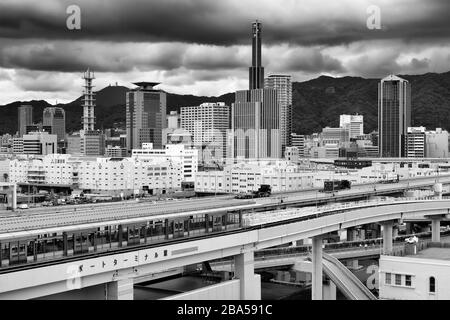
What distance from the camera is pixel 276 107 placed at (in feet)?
529

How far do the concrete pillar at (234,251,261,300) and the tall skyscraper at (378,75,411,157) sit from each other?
14496 centimetres

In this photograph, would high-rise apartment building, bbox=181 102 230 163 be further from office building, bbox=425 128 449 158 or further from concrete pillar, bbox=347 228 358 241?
concrete pillar, bbox=347 228 358 241

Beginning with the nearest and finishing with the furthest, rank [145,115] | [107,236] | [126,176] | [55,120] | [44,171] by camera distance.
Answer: [107,236] < [126,176] < [44,171] < [145,115] < [55,120]

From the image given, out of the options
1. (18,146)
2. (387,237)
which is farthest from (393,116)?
(387,237)

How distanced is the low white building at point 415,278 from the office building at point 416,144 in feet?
450

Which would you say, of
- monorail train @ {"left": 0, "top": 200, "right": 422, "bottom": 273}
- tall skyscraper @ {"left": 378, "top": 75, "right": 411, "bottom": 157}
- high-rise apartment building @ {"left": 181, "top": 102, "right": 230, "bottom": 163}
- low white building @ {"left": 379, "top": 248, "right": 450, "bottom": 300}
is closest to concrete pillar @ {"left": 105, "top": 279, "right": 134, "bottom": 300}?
monorail train @ {"left": 0, "top": 200, "right": 422, "bottom": 273}

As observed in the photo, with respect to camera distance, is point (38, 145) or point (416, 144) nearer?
point (38, 145)

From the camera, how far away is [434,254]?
58.7 ft

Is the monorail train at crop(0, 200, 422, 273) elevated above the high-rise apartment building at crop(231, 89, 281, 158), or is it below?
below

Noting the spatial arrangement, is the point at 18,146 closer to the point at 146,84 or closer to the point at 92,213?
the point at 146,84

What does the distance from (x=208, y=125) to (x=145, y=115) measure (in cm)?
1640

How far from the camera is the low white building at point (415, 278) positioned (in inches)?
619

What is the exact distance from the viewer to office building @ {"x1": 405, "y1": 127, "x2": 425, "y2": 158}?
148875 mm
